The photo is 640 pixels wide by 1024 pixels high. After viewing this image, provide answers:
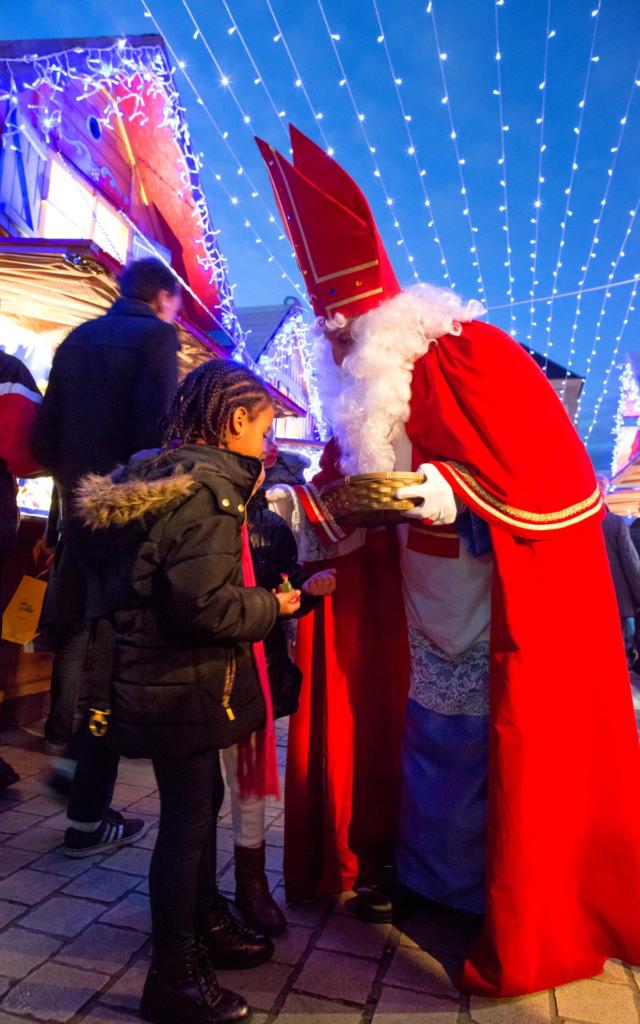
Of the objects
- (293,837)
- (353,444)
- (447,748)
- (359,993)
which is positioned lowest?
(359,993)

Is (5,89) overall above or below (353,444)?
above

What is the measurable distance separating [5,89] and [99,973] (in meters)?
6.55

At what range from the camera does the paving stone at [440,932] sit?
6.96 ft

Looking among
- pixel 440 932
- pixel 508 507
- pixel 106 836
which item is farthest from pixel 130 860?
pixel 508 507

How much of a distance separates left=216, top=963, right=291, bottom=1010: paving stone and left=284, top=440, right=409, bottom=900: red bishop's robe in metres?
0.42

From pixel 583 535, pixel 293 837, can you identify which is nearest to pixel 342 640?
pixel 293 837

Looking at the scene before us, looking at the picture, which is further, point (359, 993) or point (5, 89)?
point (5, 89)

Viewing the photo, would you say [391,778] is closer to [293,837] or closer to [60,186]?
[293,837]

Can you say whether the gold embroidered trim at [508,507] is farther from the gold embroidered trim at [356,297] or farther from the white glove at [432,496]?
the gold embroidered trim at [356,297]

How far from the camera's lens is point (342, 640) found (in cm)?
251

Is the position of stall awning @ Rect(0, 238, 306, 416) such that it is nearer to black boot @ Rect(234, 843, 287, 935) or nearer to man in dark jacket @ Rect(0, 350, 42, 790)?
man in dark jacket @ Rect(0, 350, 42, 790)

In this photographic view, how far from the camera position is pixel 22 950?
6.49 ft

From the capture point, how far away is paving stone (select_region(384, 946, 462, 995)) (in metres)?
1.91

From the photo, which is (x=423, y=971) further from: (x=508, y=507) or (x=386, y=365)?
(x=386, y=365)
